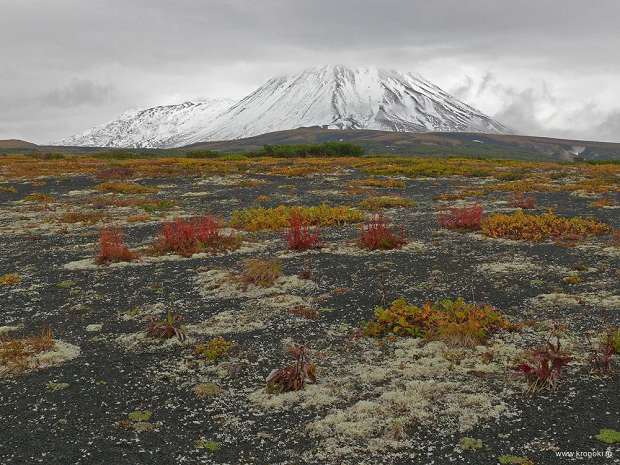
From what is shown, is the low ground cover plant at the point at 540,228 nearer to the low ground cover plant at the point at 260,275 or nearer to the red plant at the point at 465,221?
the red plant at the point at 465,221

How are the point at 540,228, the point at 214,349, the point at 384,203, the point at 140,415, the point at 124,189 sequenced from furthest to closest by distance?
the point at 124,189 → the point at 384,203 → the point at 540,228 → the point at 214,349 → the point at 140,415

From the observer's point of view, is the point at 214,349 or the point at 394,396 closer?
the point at 394,396

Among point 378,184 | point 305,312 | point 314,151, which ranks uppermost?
point 314,151

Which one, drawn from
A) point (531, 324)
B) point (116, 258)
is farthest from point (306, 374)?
point (116, 258)

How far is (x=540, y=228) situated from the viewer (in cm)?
2234

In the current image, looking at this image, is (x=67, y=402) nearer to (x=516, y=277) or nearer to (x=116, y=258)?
(x=116, y=258)

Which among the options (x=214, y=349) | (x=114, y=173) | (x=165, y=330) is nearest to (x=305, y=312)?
(x=214, y=349)

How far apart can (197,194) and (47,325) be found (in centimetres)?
2732

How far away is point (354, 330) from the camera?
41.9 ft

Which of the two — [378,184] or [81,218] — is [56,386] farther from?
[378,184]

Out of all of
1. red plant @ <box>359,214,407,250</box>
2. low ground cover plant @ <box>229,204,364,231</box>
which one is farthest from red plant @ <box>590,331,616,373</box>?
low ground cover plant @ <box>229,204,364,231</box>

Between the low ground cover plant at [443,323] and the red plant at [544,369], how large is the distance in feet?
5.43

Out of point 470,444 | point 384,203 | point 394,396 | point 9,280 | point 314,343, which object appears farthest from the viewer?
point 384,203

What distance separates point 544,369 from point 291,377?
182 inches
